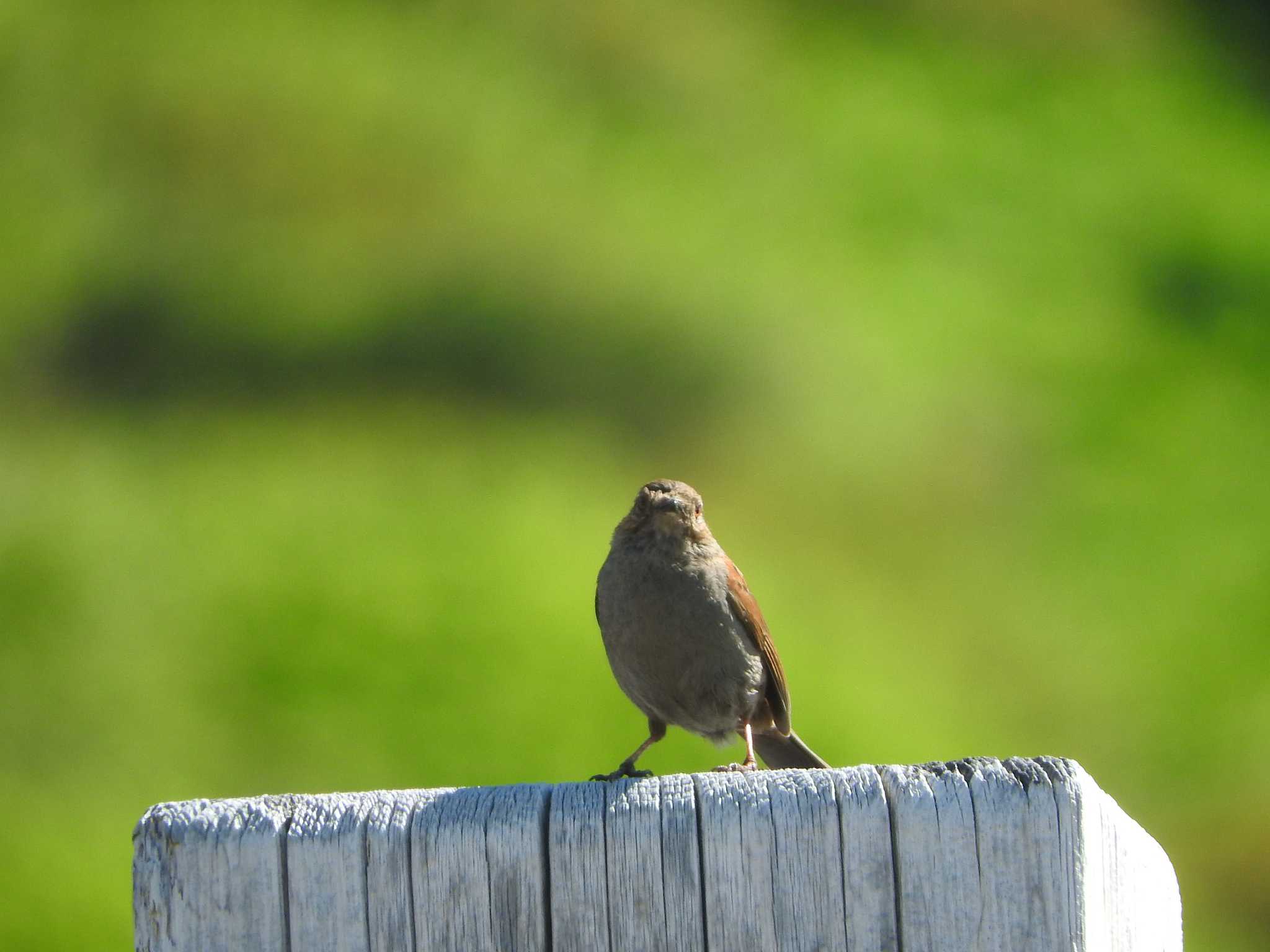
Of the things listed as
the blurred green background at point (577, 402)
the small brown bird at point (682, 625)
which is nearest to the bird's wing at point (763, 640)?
the small brown bird at point (682, 625)

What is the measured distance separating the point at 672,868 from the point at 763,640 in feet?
8.87

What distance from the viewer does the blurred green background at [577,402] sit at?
7426 millimetres

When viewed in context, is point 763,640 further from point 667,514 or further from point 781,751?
point 781,751

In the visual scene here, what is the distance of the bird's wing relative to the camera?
4.75 m

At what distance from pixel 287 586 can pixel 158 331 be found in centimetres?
223

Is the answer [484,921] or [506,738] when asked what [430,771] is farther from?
[484,921]

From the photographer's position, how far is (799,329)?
8.94 metres

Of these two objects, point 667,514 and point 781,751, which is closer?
point 667,514

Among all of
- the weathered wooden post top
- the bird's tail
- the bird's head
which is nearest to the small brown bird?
the bird's head

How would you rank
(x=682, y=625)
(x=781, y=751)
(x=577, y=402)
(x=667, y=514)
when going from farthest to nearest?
(x=577, y=402) → (x=781, y=751) → (x=667, y=514) → (x=682, y=625)

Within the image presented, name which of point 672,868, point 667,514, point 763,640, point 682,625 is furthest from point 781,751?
point 672,868

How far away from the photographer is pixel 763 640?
480 centimetres

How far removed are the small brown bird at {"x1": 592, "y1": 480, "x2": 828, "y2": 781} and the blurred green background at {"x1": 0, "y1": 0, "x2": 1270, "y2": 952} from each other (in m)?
2.46

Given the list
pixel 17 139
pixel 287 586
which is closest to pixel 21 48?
pixel 17 139
